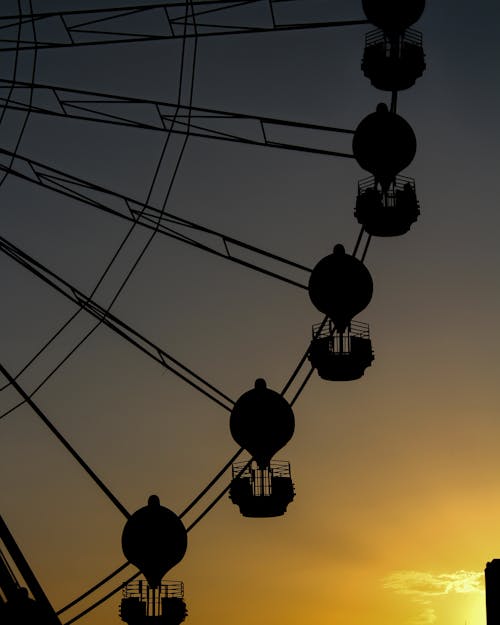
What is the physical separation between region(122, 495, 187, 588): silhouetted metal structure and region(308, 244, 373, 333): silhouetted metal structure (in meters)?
5.49

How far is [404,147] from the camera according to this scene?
31109mm

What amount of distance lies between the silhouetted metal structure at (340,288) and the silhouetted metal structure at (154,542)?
5.49 m

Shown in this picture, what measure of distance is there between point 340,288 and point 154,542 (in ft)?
21.7

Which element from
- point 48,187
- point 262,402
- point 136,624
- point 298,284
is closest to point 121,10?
point 48,187

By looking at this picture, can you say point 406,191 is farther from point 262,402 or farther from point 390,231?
point 262,402

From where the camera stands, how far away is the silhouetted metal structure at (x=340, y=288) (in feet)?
102

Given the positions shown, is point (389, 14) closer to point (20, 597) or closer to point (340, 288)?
point (340, 288)

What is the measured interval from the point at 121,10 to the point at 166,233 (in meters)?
4.47

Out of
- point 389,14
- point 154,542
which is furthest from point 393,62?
point 154,542

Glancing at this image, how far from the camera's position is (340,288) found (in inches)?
1217

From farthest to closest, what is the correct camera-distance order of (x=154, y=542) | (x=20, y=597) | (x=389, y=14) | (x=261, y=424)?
(x=389, y=14) < (x=261, y=424) < (x=154, y=542) < (x=20, y=597)

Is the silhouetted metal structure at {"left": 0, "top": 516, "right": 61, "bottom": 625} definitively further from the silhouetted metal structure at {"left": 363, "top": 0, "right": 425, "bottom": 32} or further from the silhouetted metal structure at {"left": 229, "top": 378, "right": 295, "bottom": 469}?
the silhouetted metal structure at {"left": 363, "top": 0, "right": 425, "bottom": 32}

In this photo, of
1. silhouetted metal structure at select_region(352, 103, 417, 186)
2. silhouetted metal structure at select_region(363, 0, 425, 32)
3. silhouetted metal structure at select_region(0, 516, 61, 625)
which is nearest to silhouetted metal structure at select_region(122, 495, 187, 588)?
silhouetted metal structure at select_region(0, 516, 61, 625)

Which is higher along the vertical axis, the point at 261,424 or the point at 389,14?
the point at 389,14
